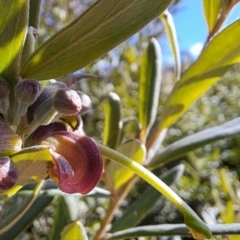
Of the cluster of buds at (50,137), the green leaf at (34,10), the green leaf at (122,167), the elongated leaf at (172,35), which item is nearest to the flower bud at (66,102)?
the cluster of buds at (50,137)

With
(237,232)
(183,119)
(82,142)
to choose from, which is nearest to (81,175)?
(82,142)

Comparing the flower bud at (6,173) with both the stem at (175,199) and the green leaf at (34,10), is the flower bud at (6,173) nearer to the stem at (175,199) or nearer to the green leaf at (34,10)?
the stem at (175,199)

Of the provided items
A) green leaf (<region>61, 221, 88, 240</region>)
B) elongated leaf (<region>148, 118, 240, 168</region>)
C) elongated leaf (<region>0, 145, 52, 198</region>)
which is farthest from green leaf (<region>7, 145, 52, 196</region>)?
elongated leaf (<region>148, 118, 240, 168</region>)

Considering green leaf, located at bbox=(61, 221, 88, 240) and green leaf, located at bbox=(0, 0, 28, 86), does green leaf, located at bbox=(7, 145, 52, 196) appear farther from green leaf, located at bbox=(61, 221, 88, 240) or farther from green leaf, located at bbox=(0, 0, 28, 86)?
green leaf, located at bbox=(61, 221, 88, 240)

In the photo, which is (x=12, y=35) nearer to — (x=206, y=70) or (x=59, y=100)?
(x=59, y=100)

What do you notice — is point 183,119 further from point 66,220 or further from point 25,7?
point 25,7

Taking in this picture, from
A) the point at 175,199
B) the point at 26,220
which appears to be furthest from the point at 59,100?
the point at 26,220
